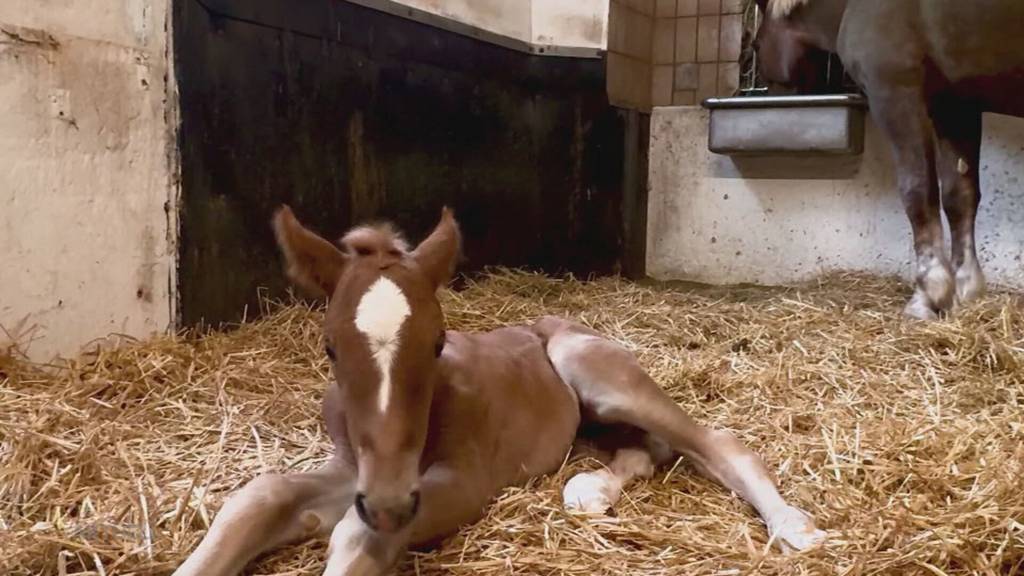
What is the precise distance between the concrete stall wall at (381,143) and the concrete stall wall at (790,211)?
207mm

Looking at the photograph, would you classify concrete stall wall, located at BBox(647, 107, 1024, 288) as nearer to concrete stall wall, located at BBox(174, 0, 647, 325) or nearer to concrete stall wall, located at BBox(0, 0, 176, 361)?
concrete stall wall, located at BBox(174, 0, 647, 325)

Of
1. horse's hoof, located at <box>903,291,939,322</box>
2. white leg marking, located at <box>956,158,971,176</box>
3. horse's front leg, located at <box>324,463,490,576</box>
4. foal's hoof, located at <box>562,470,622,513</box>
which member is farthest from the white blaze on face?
white leg marking, located at <box>956,158,971,176</box>

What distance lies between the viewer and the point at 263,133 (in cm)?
360

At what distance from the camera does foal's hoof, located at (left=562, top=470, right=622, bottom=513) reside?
208cm

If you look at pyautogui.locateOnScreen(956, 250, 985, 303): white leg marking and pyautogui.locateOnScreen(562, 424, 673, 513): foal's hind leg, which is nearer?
pyautogui.locateOnScreen(562, 424, 673, 513): foal's hind leg

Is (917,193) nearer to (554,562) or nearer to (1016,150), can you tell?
→ (1016,150)

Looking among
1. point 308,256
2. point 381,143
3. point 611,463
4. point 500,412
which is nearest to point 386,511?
point 308,256

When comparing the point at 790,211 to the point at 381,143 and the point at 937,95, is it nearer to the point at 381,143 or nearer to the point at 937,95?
the point at 937,95

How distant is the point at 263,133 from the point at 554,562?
2.36 metres

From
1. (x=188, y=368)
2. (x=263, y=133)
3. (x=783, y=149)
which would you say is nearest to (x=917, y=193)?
(x=783, y=149)

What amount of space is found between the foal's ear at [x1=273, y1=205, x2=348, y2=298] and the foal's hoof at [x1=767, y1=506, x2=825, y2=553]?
102cm

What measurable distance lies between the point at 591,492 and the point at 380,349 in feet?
2.40

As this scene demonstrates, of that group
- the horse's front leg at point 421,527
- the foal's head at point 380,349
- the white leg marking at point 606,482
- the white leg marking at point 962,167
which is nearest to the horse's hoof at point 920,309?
the white leg marking at point 962,167

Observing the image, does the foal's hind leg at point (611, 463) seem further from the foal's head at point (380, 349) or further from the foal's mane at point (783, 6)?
the foal's mane at point (783, 6)
